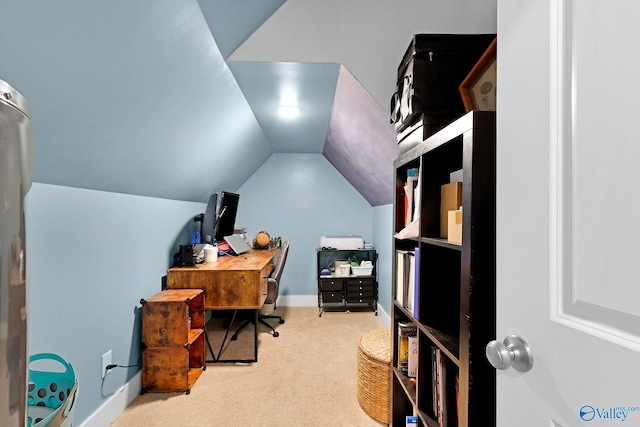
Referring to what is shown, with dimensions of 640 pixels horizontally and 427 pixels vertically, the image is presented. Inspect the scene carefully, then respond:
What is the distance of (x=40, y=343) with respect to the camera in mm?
1574

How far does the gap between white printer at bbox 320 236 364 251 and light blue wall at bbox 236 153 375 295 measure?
263mm

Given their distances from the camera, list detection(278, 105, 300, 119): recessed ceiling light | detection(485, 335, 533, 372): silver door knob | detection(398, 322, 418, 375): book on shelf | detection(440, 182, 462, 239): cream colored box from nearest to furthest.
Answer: detection(485, 335, 533, 372): silver door knob, detection(440, 182, 462, 239): cream colored box, detection(398, 322, 418, 375): book on shelf, detection(278, 105, 300, 119): recessed ceiling light

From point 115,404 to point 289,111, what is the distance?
8.10 ft

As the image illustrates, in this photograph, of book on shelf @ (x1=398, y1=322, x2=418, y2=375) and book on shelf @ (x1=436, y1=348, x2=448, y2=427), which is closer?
book on shelf @ (x1=436, y1=348, x2=448, y2=427)

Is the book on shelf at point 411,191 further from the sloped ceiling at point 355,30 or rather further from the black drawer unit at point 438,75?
the sloped ceiling at point 355,30

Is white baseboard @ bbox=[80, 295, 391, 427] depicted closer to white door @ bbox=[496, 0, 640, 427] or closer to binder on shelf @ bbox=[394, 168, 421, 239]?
binder on shelf @ bbox=[394, 168, 421, 239]

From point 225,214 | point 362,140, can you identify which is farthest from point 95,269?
point 362,140

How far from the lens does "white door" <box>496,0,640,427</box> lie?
0.49 metres

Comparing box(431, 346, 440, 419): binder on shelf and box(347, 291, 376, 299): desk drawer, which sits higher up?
box(431, 346, 440, 419): binder on shelf

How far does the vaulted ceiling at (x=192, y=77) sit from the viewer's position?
3.84 ft

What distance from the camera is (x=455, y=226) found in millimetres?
1181

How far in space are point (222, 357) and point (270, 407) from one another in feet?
3.17

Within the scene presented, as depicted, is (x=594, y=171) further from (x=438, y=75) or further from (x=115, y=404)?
(x=115, y=404)

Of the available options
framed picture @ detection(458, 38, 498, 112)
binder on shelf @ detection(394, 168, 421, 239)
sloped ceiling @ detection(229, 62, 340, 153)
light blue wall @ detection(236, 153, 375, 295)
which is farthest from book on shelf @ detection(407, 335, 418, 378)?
light blue wall @ detection(236, 153, 375, 295)
